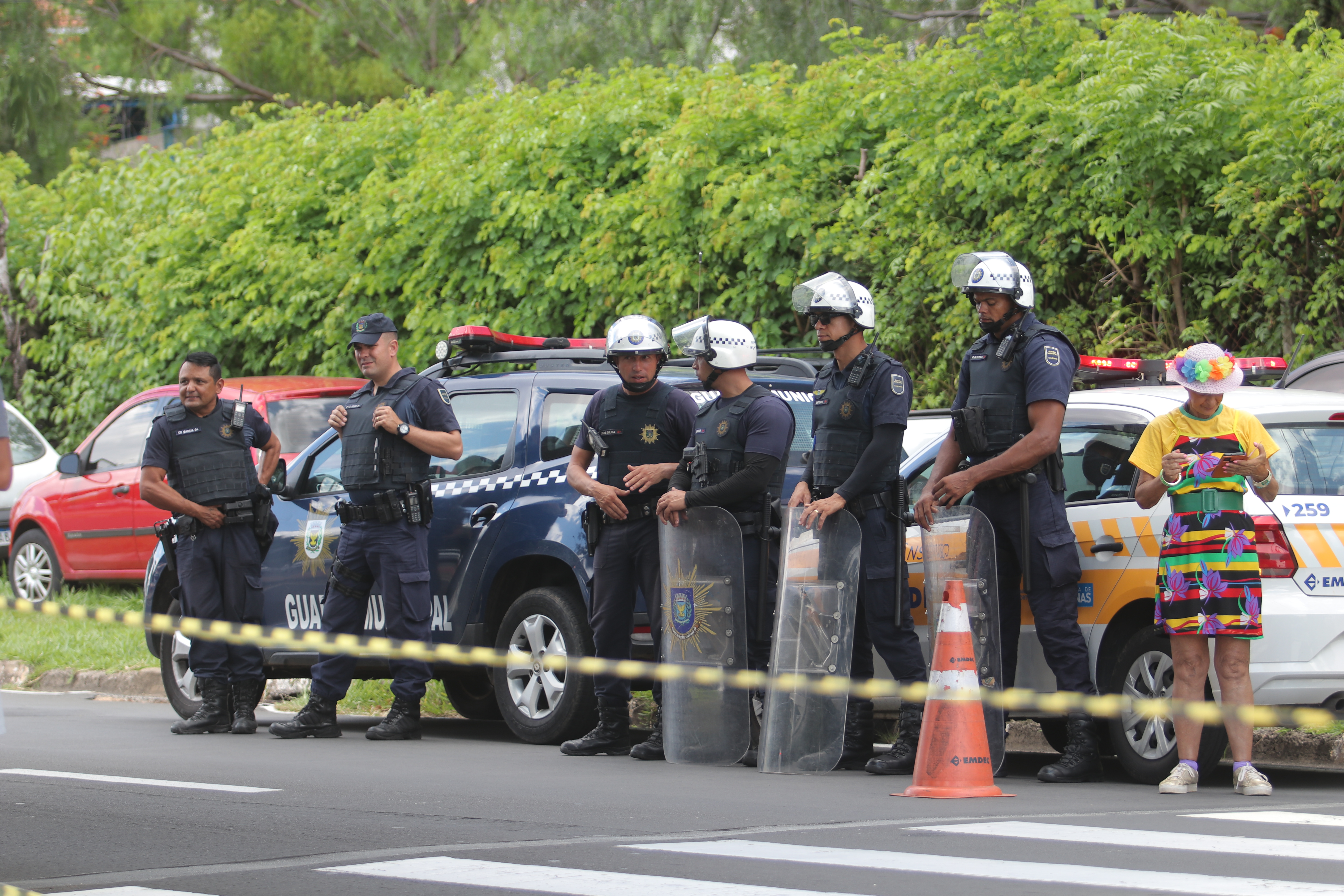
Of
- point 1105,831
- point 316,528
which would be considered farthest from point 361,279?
point 1105,831

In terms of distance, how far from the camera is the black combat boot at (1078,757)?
7.18m

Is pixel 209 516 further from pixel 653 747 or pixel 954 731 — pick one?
pixel 954 731

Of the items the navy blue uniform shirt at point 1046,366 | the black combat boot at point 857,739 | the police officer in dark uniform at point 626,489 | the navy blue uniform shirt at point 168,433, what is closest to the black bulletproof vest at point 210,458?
the navy blue uniform shirt at point 168,433

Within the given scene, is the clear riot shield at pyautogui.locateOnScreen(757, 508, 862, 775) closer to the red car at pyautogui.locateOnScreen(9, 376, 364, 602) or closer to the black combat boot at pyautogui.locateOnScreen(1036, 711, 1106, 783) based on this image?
the black combat boot at pyautogui.locateOnScreen(1036, 711, 1106, 783)

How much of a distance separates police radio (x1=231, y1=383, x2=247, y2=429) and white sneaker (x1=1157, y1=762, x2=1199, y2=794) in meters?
5.01

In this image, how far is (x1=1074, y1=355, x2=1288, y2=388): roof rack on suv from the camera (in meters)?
8.30

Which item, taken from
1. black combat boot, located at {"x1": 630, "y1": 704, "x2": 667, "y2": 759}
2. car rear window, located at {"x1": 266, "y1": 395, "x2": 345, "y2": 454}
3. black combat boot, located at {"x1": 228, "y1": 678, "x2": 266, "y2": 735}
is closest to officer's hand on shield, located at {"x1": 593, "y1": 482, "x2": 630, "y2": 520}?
black combat boot, located at {"x1": 630, "y1": 704, "x2": 667, "y2": 759}

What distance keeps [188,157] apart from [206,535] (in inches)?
320

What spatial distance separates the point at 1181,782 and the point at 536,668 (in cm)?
321

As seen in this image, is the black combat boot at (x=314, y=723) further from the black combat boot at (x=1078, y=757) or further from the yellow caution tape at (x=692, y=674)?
the black combat boot at (x=1078, y=757)

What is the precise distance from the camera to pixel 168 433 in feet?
30.4

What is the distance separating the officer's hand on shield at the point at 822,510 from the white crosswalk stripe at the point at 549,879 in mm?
2617

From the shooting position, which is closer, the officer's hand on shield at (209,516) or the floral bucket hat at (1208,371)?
the floral bucket hat at (1208,371)

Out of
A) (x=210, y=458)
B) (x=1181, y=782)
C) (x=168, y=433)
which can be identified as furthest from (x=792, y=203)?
(x=1181, y=782)
